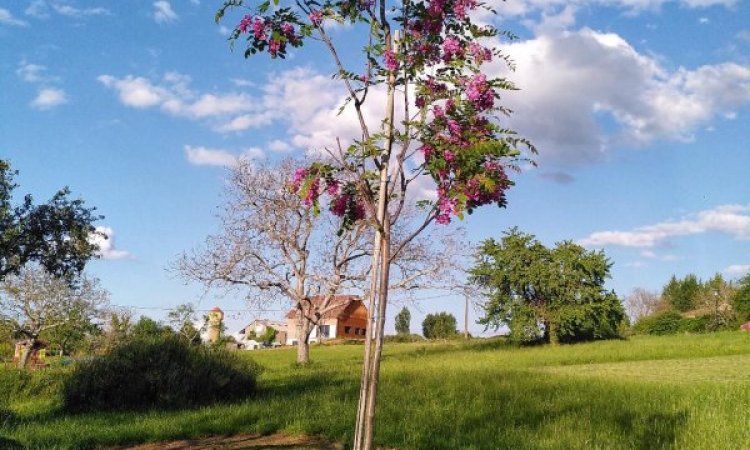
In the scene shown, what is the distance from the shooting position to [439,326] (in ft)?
284

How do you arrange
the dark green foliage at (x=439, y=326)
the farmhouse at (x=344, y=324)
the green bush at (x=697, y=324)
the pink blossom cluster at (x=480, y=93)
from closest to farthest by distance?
the pink blossom cluster at (x=480, y=93)
the green bush at (x=697, y=324)
the dark green foliage at (x=439, y=326)
the farmhouse at (x=344, y=324)

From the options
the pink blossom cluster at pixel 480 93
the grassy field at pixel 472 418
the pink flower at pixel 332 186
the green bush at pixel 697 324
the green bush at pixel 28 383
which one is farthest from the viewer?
the green bush at pixel 697 324

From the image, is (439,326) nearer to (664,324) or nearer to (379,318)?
(664,324)

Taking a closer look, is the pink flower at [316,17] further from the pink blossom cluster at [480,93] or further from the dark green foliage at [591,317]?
the dark green foliage at [591,317]

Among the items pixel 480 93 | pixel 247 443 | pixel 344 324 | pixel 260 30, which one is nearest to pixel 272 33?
pixel 260 30

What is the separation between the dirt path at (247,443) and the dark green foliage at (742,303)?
6009 cm

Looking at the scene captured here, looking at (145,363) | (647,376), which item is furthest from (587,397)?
(145,363)

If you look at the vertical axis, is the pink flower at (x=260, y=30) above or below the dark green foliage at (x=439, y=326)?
above

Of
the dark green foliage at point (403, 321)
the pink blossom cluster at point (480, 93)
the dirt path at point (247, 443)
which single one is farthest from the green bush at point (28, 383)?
the dark green foliage at point (403, 321)

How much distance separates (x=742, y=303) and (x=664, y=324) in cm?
769

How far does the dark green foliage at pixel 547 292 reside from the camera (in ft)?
121

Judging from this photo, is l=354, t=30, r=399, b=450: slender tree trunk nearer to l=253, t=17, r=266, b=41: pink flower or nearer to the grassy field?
l=253, t=17, r=266, b=41: pink flower

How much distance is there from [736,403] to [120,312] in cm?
4153

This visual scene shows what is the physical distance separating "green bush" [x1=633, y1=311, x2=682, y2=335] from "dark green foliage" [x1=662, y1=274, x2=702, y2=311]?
29.2m
